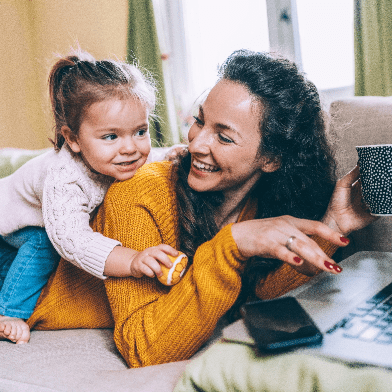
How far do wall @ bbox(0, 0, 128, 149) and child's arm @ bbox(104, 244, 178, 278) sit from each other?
2.62 m

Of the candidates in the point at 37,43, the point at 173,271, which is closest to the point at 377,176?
the point at 173,271

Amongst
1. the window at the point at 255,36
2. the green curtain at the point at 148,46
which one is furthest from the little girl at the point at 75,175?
the green curtain at the point at 148,46

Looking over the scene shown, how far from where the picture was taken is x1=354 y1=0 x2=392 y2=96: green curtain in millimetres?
2074

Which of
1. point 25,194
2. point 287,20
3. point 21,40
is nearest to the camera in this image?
point 25,194

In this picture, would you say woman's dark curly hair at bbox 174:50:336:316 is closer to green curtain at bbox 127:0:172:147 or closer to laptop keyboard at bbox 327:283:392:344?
laptop keyboard at bbox 327:283:392:344

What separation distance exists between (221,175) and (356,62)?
1495 millimetres

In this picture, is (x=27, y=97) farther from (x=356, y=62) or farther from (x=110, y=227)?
(x=110, y=227)

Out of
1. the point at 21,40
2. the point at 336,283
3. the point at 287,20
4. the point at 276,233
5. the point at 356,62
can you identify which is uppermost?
the point at 21,40

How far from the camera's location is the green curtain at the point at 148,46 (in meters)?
2.97

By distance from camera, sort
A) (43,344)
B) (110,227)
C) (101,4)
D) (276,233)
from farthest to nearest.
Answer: (101,4) < (43,344) < (110,227) < (276,233)

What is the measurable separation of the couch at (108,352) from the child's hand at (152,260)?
174 mm

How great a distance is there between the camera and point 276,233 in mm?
755

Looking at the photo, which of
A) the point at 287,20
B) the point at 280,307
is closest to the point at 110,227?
the point at 280,307

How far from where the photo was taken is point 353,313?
64 centimetres
